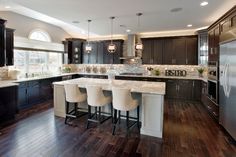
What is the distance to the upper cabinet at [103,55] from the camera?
784 cm

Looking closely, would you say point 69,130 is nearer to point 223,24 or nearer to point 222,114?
point 222,114

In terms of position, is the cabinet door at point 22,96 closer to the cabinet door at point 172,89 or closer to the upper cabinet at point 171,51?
the upper cabinet at point 171,51

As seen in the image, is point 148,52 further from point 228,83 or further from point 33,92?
point 33,92

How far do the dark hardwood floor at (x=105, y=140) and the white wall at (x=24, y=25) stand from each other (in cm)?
316

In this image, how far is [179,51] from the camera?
22.3ft

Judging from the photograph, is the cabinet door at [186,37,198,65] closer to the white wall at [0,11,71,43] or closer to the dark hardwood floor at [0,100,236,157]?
the dark hardwood floor at [0,100,236,157]

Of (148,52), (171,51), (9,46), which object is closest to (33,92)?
(9,46)

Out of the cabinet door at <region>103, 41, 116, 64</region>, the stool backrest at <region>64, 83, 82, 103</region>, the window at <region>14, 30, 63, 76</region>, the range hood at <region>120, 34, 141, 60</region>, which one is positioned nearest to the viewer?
the stool backrest at <region>64, 83, 82, 103</region>

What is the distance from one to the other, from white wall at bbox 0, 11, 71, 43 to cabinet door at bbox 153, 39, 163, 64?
15.6 ft

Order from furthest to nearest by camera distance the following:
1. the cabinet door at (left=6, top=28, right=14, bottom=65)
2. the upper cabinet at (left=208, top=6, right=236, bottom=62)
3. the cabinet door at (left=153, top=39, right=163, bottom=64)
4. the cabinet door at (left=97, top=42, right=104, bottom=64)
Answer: the cabinet door at (left=97, top=42, right=104, bottom=64) → the cabinet door at (left=153, top=39, right=163, bottom=64) → the cabinet door at (left=6, top=28, right=14, bottom=65) → the upper cabinet at (left=208, top=6, right=236, bottom=62)

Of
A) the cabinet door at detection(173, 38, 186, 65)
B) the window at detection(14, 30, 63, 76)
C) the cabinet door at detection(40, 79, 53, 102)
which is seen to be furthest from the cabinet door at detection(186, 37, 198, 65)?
the window at detection(14, 30, 63, 76)

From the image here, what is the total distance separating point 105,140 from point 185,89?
4.56 m

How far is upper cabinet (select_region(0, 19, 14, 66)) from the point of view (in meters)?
4.28

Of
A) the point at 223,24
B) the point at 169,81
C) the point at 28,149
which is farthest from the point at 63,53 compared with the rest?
the point at 223,24
